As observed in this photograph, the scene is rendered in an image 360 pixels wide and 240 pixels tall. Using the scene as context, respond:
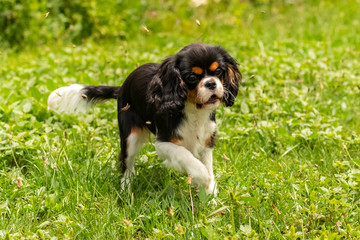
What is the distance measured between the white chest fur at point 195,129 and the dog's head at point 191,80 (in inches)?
3.3

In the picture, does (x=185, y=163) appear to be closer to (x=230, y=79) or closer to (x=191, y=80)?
(x=191, y=80)

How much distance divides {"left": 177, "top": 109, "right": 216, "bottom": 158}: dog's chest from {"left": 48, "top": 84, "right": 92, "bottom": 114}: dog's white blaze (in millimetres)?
973

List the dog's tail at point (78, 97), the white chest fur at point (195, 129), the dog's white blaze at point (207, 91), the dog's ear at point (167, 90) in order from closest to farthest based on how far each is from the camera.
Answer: the dog's white blaze at point (207, 91) → the dog's ear at point (167, 90) → the white chest fur at point (195, 129) → the dog's tail at point (78, 97)

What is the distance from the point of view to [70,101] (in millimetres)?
3602

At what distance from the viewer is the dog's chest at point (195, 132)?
3014mm

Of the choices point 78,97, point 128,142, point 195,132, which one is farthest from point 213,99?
point 78,97

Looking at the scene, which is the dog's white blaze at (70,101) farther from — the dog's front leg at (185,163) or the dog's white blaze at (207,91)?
the dog's white blaze at (207,91)

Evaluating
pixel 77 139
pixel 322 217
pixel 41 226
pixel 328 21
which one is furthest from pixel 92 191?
pixel 328 21

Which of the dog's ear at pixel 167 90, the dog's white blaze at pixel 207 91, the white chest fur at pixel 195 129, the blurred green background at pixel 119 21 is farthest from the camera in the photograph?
the blurred green background at pixel 119 21

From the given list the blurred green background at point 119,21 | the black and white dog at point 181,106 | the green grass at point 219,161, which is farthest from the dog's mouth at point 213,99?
the blurred green background at point 119,21

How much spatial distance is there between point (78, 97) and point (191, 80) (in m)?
1.12

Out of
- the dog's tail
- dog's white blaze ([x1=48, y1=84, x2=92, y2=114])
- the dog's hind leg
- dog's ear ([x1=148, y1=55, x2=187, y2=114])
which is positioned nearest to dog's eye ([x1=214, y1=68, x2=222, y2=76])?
dog's ear ([x1=148, y1=55, x2=187, y2=114])

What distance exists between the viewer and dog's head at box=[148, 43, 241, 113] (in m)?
2.80

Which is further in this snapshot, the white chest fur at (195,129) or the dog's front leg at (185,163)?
the white chest fur at (195,129)
